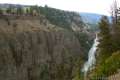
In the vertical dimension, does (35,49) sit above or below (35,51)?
above

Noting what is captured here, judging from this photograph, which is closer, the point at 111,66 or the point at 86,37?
the point at 111,66

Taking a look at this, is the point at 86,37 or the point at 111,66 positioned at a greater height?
the point at 111,66

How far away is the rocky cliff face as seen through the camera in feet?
202

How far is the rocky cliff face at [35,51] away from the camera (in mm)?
61647

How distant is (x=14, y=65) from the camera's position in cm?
6184

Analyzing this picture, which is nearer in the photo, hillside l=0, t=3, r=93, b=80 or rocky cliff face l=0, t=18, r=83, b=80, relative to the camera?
rocky cliff face l=0, t=18, r=83, b=80

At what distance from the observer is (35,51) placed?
70.3m

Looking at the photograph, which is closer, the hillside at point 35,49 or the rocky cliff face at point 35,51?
the rocky cliff face at point 35,51

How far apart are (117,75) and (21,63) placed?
55.5 m

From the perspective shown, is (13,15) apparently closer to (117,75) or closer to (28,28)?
(28,28)

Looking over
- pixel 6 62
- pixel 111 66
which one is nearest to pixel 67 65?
pixel 6 62

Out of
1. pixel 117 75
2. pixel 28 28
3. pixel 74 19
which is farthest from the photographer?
pixel 74 19

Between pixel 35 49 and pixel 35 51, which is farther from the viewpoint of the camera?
pixel 35 49

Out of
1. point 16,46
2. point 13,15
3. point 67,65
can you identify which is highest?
point 13,15
